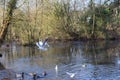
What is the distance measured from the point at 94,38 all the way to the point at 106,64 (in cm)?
3380

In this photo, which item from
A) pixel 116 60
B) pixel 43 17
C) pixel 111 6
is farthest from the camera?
pixel 111 6

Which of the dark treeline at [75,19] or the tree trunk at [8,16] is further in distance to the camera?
the dark treeline at [75,19]

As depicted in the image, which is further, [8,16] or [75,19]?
[75,19]

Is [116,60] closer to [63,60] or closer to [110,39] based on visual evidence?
[63,60]

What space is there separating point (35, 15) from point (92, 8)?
1670cm

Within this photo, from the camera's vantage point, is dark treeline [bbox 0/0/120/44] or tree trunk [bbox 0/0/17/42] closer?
tree trunk [bbox 0/0/17/42]

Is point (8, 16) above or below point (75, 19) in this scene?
below

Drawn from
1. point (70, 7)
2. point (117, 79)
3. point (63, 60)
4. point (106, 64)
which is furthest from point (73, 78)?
point (70, 7)

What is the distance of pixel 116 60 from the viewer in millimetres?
31672

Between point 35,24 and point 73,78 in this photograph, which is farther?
point 35,24

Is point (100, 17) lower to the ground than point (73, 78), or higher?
higher

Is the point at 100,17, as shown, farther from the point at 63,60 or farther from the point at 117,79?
the point at 117,79

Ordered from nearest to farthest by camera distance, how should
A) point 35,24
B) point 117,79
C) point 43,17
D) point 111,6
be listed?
1. point 117,79
2. point 35,24
3. point 43,17
4. point 111,6

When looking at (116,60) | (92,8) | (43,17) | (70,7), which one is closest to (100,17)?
(92,8)
